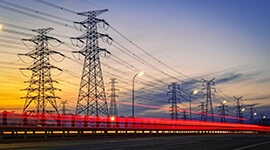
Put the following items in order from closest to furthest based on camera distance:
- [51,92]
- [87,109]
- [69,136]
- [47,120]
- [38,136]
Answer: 1. [38,136]
2. [69,136]
3. [47,120]
4. [87,109]
5. [51,92]

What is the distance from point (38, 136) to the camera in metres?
28.6

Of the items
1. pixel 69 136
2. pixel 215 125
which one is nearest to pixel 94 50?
pixel 69 136

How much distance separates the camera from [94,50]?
45.8 metres

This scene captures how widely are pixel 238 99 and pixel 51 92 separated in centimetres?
10064

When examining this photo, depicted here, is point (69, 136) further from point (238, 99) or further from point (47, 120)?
point (238, 99)

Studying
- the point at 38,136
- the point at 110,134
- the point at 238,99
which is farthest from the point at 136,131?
the point at 238,99

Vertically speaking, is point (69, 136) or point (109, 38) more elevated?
point (109, 38)

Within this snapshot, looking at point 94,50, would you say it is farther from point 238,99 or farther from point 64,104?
point 238,99

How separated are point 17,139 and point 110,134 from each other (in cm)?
1456

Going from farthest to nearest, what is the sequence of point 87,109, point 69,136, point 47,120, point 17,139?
point 87,109 → point 47,120 → point 69,136 → point 17,139

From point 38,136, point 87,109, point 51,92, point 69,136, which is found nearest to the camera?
point 38,136

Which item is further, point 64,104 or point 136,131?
point 64,104

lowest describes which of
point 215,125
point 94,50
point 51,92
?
point 215,125

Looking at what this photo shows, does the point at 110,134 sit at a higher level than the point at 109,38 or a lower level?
lower
